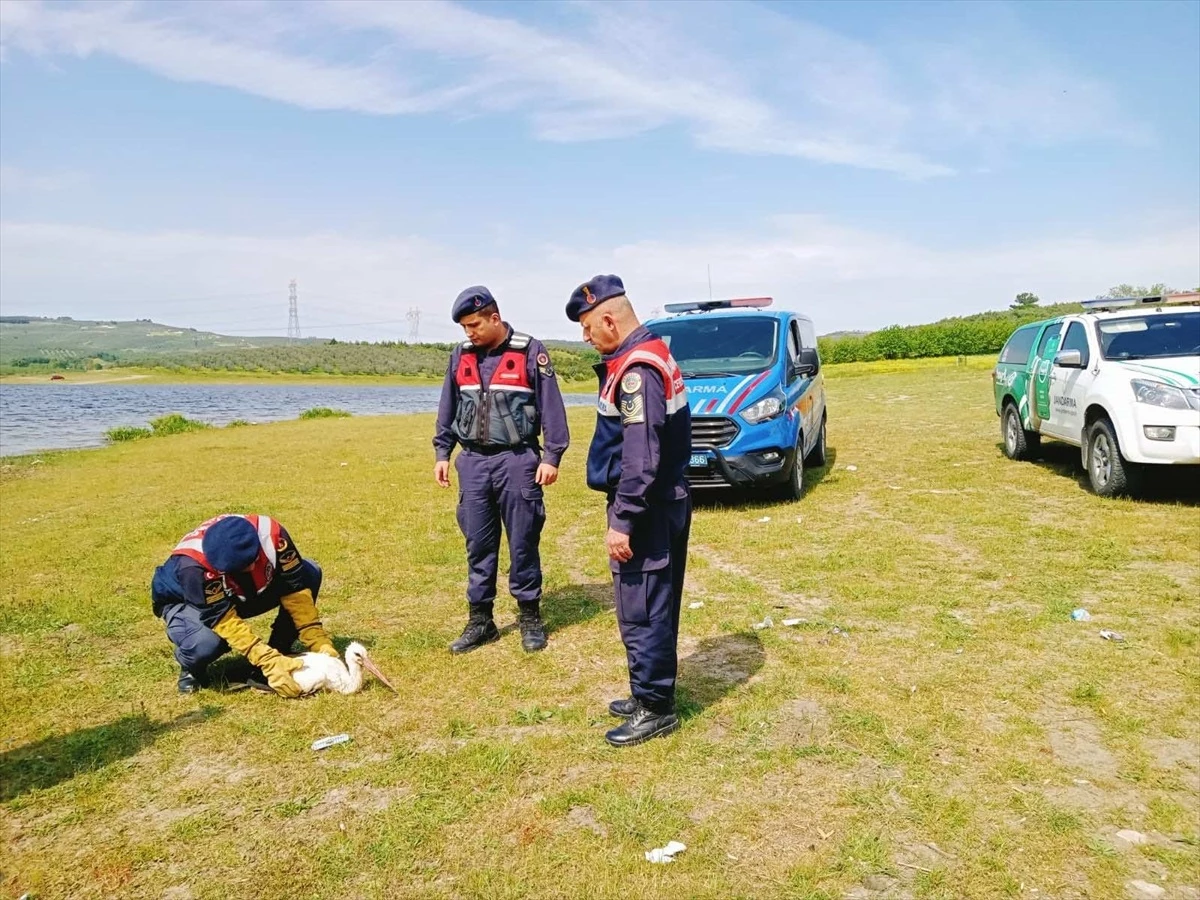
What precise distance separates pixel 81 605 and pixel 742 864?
5.81 m

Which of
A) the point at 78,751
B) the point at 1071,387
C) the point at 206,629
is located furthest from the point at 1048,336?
the point at 78,751

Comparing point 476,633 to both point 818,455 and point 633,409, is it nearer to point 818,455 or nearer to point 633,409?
point 633,409

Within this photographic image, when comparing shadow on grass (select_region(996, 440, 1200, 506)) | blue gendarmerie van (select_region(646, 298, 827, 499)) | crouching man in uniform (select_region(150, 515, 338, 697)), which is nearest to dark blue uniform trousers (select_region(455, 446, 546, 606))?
crouching man in uniform (select_region(150, 515, 338, 697))

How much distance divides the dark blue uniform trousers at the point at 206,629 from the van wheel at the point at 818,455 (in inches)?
311

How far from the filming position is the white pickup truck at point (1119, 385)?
24.7 ft

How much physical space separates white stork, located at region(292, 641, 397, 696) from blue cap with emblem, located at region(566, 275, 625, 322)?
222 centimetres

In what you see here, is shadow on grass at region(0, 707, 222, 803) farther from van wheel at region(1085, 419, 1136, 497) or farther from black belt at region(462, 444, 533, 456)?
van wheel at region(1085, 419, 1136, 497)

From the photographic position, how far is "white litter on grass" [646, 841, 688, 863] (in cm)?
287

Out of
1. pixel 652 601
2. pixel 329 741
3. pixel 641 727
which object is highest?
pixel 652 601

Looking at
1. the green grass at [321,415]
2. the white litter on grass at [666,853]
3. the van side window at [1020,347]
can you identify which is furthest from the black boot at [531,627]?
the green grass at [321,415]

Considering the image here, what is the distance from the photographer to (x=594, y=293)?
378 cm

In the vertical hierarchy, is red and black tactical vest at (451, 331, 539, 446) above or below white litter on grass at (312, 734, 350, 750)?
above

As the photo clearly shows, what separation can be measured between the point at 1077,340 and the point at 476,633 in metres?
7.73

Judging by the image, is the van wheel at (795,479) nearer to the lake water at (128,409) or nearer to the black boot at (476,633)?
the black boot at (476,633)
